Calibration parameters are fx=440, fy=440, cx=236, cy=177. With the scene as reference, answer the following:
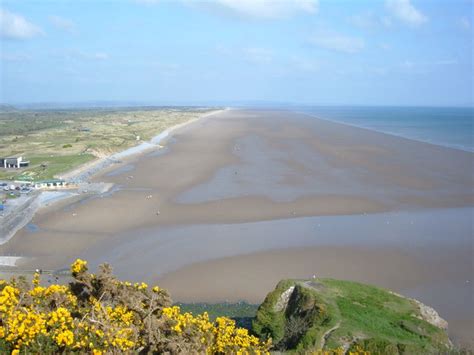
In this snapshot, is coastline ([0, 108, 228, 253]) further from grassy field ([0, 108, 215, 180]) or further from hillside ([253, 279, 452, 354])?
hillside ([253, 279, 452, 354])

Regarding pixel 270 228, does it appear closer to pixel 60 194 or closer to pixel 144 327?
pixel 60 194

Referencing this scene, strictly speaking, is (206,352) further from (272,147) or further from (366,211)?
(272,147)

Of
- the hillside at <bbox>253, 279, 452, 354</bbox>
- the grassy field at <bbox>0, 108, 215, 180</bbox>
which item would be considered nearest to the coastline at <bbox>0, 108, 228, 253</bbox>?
the grassy field at <bbox>0, 108, 215, 180</bbox>

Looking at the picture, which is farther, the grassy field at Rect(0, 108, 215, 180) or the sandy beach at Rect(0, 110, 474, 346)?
the grassy field at Rect(0, 108, 215, 180)

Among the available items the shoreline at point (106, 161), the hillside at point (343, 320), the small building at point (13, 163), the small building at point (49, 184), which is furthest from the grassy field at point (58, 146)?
the hillside at point (343, 320)

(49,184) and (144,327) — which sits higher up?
(144,327)

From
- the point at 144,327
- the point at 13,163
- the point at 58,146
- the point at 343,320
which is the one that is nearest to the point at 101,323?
the point at 144,327
